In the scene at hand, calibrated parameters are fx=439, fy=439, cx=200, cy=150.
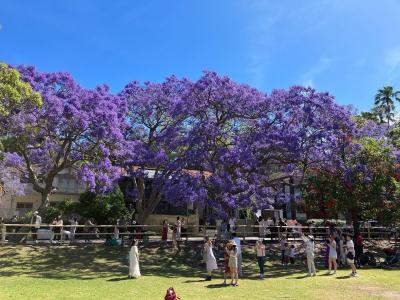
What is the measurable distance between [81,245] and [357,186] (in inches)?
610

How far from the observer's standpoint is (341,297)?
43.5 ft

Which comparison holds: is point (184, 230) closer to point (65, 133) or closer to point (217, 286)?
point (65, 133)

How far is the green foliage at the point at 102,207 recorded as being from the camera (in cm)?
3547

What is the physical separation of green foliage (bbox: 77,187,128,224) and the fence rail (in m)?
2.61

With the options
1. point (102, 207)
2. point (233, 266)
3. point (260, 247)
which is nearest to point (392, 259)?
point (260, 247)

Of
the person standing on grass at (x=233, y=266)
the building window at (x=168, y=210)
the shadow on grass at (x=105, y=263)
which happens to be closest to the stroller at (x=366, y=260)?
the shadow on grass at (x=105, y=263)

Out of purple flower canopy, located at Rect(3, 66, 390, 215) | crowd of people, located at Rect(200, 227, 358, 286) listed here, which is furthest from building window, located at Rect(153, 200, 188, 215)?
crowd of people, located at Rect(200, 227, 358, 286)

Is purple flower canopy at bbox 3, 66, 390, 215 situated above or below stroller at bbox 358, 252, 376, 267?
above

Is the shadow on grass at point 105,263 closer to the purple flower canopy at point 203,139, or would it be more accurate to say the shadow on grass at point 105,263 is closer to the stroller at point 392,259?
the purple flower canopy at point 203,139

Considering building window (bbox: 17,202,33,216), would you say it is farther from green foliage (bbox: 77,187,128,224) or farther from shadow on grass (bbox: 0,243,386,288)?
shadow on grass (bbox: 0,243,386,288)

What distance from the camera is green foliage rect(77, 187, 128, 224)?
3547 cm

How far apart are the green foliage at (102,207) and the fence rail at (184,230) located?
2611 millimetres

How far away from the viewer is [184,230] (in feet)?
98.2

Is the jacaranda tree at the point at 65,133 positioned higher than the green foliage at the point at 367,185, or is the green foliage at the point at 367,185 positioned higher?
the jacaranda tree at the point at 65,133
